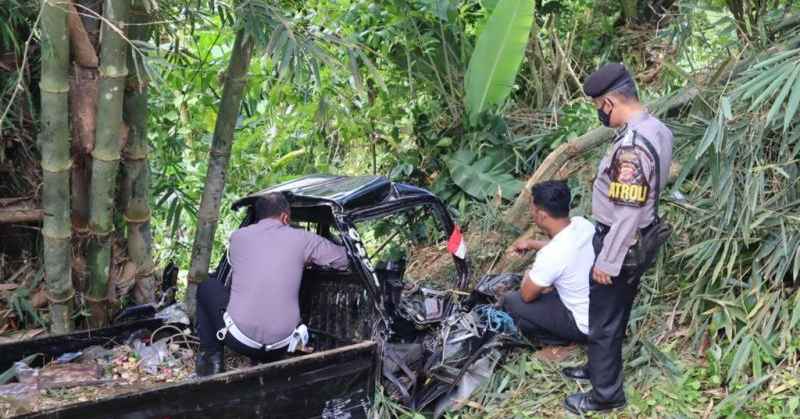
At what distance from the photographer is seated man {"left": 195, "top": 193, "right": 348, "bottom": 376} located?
4090 millimetres

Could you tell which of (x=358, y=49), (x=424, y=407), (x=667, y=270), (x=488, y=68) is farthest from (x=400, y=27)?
(x=424, y=407)

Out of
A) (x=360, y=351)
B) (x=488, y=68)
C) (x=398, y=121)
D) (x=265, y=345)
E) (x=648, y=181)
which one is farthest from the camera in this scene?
(x=398, y=121)

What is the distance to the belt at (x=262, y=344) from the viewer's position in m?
4.09

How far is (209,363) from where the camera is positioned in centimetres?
428

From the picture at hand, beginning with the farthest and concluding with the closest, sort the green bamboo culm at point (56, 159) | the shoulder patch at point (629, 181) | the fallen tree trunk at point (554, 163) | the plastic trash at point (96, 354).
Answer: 1. the fallen tree trunk at point (554, 163)
2. the plastic trash at point (96, 354)
3. the green bamboo culm at point (56, 159)
4. the shoulder patch at point (629, 181)

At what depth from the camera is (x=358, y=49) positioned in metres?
4.21

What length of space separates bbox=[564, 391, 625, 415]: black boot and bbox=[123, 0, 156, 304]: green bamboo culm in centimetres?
274

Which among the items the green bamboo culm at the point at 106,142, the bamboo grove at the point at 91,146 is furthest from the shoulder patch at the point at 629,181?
the green bamboo culm at the point at 106,142

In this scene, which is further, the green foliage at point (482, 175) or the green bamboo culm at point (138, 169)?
the green foliage at point (482, 175)

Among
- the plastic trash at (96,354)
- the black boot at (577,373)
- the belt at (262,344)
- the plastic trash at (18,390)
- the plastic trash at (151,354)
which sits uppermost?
the belt at (262,344)

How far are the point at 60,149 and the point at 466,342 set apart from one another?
92.9 inches

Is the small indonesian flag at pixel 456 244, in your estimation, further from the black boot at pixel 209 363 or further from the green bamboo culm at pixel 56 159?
the green bamboo culm at pixel 56 159

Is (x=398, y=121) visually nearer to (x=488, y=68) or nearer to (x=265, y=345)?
(x=488, y=68)

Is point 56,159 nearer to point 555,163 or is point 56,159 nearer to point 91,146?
point 91,146
